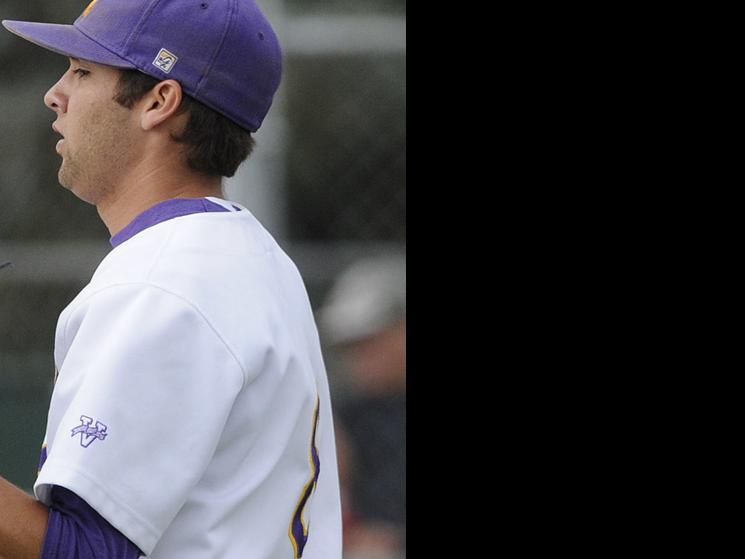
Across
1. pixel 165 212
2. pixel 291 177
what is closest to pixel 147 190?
pixel 165 212

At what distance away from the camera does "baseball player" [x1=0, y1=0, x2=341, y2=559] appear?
167 centimetres

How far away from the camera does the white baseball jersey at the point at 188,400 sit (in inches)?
65.8

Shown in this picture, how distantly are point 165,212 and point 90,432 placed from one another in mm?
411

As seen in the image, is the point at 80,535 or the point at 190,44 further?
the point at 190,44

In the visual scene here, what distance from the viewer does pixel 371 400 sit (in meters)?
4.82

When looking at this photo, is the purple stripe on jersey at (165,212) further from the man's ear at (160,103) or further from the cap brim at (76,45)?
the cap brim at (76,45)

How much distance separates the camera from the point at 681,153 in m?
2.17

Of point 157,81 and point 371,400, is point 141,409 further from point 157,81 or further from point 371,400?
point 371,400

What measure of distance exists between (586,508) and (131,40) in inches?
49.1

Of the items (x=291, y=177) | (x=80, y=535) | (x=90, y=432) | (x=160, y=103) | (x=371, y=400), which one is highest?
(x=160, y=103)

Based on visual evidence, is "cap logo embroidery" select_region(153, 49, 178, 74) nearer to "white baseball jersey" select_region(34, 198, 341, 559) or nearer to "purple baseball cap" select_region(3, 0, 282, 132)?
"purple baseball cap" select_region(3, 0, 282, 132)

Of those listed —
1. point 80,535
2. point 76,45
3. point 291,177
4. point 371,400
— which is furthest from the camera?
point 291,177

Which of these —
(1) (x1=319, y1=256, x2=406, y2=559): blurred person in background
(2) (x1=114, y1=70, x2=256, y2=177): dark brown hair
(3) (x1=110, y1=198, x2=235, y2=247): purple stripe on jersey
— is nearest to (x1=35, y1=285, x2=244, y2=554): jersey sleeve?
(3) (x1=110, y1=198, x2=235, y2=247): purple stripe on jersey

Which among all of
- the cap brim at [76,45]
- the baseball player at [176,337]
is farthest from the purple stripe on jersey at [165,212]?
the cap brim at [76,45]
